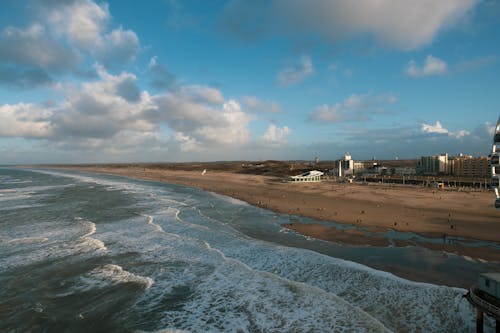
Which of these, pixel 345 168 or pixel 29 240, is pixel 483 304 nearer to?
pixel 29 240

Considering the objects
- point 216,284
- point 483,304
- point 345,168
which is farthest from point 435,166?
Result: point 216,284

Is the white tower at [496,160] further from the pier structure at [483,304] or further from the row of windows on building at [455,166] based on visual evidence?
the row of windows on building at [455,166]

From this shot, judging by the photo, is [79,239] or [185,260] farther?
[79,239]

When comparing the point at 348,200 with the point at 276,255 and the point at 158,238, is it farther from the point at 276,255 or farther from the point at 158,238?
the point at 158,238

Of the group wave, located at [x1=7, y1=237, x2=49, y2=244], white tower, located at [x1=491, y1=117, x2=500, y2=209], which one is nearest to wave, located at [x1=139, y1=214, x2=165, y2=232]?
wave, located at [x1=7, y1=237, x2=49, y2=244]

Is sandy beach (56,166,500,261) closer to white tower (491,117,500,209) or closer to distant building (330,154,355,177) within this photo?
white tower (491,117,500,209)

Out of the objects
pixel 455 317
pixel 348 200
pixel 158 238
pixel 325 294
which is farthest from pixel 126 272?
pixel 348 200
